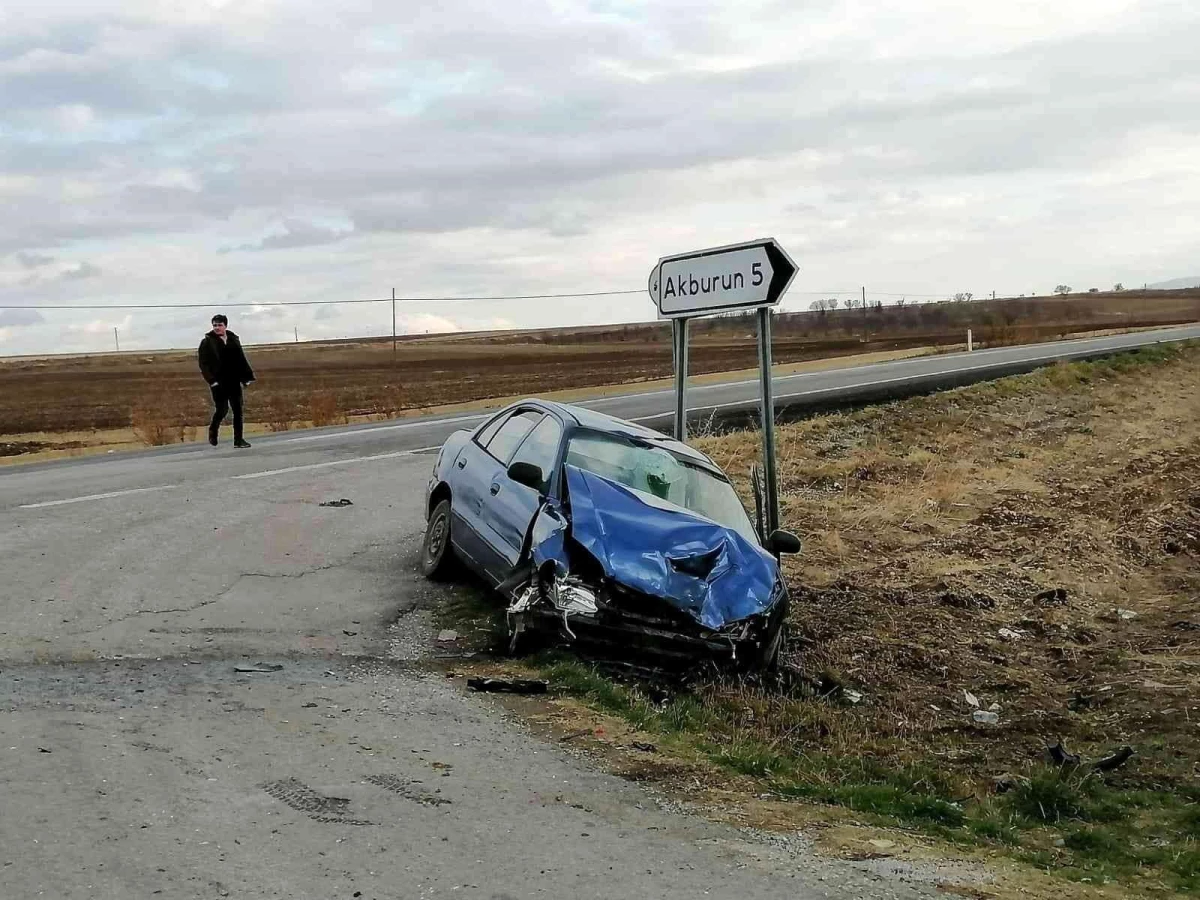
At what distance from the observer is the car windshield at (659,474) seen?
→ 8.38 meters

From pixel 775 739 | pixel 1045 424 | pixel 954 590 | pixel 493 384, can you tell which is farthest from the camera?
pixel 493 384

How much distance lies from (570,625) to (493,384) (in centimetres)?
4432

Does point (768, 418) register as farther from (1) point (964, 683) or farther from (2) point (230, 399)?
(2) point (230, 399)

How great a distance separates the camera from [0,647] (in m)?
7.25

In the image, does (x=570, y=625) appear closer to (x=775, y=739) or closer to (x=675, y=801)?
(x=775, y=739)

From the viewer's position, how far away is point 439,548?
959 centimetres

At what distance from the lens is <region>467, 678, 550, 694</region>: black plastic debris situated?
7055mm

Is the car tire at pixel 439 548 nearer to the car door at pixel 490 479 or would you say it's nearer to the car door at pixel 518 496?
the car door at pixel 490 479

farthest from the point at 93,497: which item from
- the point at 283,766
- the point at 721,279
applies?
the point at 283,766

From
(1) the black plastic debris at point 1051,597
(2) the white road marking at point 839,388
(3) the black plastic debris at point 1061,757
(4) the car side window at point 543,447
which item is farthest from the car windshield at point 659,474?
(2) the white road marking at point 839,388

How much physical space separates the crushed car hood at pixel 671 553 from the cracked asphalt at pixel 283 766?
1218 mm

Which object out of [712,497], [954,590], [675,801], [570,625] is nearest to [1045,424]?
[954,590]

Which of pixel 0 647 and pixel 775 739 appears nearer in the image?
pixel 775 739

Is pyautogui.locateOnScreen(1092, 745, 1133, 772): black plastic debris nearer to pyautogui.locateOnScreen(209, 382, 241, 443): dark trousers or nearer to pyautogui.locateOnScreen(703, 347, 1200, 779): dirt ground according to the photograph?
pyautogui.locateOnScreen(703, 347, 1200, 779): dirt ground
